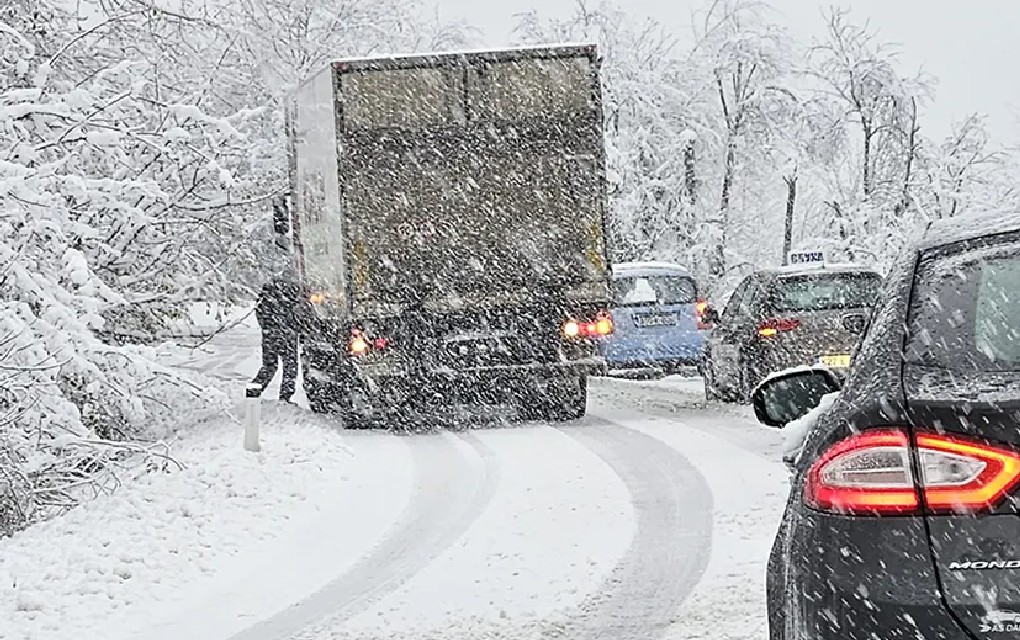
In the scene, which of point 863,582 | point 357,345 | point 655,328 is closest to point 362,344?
point 357,345

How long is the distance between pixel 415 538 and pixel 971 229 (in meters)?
5.47

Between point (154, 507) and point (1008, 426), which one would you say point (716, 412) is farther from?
point (1008, 426)

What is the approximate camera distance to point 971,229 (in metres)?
3.62

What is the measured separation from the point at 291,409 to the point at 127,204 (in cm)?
509

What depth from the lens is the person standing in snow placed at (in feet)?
53.4

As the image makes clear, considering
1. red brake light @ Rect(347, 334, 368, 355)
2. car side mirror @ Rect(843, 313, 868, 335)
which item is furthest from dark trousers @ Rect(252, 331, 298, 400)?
car side mirror @ Rect(843, 313, 868, 335)

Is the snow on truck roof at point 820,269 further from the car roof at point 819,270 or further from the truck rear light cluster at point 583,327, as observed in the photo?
the truck rear light cluster at point 583,327

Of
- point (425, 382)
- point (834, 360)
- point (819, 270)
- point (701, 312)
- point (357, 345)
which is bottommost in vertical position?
point (425, 382)

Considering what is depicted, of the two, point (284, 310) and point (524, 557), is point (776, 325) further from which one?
point (524, 557)

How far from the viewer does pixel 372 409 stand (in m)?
14.6

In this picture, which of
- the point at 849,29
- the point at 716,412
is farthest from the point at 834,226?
the point at 716,412

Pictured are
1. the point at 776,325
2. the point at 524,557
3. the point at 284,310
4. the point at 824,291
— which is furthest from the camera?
the point at 284,310

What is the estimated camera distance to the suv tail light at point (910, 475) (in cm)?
276

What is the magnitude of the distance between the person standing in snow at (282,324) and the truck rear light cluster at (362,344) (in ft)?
7.30
